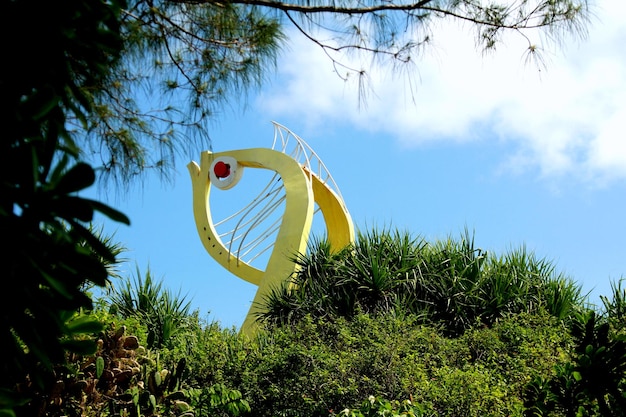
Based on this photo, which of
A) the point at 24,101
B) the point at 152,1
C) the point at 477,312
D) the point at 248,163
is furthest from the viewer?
the point at 248,163

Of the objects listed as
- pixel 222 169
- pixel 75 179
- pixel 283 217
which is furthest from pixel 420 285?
pixel 75 179

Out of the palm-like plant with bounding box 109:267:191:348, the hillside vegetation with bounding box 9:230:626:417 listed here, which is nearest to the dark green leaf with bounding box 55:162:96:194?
the hillside vegetation with bounding box 9:230:626:417

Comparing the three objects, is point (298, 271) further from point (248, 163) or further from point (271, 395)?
point (271, 395)

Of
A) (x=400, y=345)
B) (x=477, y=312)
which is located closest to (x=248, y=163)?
(x=477, y=312)

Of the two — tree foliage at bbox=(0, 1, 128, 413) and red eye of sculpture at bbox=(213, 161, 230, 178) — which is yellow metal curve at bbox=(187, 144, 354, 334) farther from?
tree foliage at bbox=(0, 1, 128, 413)

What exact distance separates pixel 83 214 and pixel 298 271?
8983 millimetres

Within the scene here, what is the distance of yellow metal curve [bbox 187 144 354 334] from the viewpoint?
1131 cm

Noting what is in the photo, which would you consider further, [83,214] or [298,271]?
[298,271]

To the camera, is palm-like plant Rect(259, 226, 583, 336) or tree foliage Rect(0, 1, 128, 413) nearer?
tree foliage Rect(0, 1, 128, 413)

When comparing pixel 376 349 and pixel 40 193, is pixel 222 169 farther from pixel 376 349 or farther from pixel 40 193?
pixel 40 193

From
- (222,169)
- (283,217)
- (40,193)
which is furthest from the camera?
(222,169)

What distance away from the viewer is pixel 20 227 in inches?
74.4

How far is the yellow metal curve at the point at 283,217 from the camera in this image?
1131 centimetres

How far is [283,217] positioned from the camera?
11883mm
